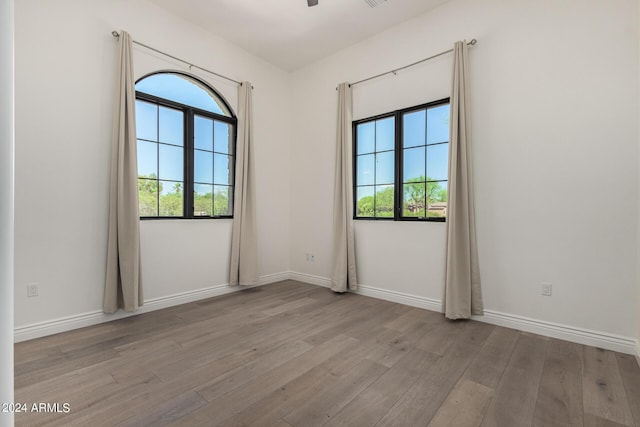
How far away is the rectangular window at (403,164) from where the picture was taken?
334cm

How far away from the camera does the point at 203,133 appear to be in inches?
151

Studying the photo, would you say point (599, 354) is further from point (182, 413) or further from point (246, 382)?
point (182, 413)

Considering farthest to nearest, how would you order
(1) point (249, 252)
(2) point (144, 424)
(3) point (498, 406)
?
1. (1) point (249, 252)
2. (3) point (498, 406)
3. (2) point (144, 424)

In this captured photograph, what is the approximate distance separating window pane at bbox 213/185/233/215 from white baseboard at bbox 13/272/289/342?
0.95 meters

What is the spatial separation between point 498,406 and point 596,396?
631 mm

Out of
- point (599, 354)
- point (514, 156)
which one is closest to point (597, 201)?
point (514, 156)

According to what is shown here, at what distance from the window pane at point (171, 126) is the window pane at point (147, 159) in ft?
0.51

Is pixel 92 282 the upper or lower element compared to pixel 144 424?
upper

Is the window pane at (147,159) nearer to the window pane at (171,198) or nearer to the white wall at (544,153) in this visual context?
the window pane at (171,198)

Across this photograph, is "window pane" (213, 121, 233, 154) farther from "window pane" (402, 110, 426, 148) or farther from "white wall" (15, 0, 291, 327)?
"window pane" (402, 110, 426, 148)

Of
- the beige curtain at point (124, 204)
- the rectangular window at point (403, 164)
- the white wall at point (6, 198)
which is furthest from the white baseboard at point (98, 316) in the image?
the white wall at point (6, 198)

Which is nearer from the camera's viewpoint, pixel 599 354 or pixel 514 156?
pixel 599 354

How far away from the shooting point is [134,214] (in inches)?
115

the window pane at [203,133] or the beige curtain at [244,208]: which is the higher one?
the window pane at [203,133]
